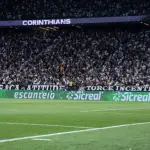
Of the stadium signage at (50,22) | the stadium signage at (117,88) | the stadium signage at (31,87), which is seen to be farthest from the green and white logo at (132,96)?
the stadium signage at (50,22)

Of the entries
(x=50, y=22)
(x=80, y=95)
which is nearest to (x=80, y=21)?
(x=50, y=22)

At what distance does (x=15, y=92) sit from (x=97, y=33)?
41.5 ft

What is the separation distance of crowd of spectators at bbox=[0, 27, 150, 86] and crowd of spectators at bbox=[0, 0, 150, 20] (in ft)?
9.08

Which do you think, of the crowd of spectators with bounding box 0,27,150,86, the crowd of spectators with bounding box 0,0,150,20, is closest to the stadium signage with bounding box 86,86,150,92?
the crowd of spectators with bounding box 0,27,150,86

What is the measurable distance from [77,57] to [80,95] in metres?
9.09

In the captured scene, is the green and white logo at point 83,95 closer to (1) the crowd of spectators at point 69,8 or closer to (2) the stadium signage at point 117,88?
(2) the stadium signage at point 117,88

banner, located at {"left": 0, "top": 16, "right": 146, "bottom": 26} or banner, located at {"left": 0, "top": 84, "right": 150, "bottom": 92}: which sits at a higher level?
banner, located at {"left": 0, "top": 16, "right": 146, "bottom": 26}

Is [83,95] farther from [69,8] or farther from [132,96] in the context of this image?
[69,8]

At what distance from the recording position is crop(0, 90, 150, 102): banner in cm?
3631

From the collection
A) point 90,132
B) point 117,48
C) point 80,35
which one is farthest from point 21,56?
point 90,132

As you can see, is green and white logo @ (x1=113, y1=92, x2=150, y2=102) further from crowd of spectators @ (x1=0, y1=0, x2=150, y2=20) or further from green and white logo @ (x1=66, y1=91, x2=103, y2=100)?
crowd of spectators @ (x1=0, y1=0, x2=150, y2=20)

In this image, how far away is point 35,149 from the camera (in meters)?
7.71

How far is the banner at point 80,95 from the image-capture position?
36312mm

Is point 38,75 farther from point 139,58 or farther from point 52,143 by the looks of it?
point 52,143
